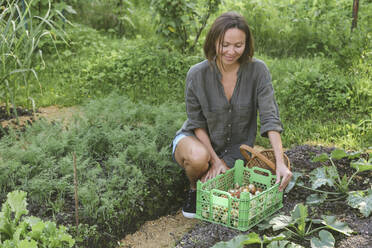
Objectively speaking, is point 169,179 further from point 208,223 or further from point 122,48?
point 122,48

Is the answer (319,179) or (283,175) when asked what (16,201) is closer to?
(283,175)

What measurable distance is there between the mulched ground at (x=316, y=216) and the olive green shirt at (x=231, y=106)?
484 millimetres

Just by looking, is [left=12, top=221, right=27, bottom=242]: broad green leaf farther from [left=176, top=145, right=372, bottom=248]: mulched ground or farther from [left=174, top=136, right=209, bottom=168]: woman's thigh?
[left=174, top=136, right=209, bottom=168]: woman's thigh

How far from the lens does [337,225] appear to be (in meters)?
2.53

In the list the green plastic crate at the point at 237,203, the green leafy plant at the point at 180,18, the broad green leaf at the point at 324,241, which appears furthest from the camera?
the green leafy plant at the point at 180,18

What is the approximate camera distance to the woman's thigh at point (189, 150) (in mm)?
3097

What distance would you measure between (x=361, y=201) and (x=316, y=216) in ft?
0.93

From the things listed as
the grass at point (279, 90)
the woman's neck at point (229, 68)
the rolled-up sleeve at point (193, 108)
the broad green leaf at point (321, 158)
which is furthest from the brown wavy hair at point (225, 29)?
the grass at point (279, 90)

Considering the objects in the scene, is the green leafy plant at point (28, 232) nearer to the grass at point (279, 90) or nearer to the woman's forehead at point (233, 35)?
the woman's forehead at point (233, 35)

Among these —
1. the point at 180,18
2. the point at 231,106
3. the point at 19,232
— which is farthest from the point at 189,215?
the point at 180,18

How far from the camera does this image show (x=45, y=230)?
7.98 feet

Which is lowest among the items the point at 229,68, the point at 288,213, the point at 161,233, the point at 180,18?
the point at 161,233

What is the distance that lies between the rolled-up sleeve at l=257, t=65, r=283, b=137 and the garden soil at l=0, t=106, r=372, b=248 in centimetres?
49

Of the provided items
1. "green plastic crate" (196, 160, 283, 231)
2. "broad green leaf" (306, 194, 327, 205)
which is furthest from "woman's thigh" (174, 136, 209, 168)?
"broad green leaf" (306, 194, 327, 205)
